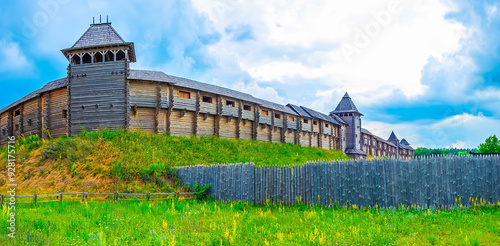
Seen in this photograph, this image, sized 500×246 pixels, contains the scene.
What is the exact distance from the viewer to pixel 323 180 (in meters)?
14.6

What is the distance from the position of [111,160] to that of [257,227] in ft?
50.6

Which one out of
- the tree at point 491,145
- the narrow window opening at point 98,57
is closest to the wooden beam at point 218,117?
the narrow window opening at point 98,57

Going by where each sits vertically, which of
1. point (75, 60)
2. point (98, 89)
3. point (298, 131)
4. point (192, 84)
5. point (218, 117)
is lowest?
point (298, 131)

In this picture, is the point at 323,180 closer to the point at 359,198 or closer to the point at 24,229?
the point at 359,198

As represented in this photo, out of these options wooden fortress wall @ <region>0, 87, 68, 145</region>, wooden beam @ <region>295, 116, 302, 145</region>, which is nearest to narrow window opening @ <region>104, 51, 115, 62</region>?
wooden fortress wall @ <region>0, 87, 68, 145</region>

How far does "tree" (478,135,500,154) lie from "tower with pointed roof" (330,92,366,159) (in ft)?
59.6

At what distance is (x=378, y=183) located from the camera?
13.3 meters

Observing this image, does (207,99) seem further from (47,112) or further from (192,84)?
(47,112)

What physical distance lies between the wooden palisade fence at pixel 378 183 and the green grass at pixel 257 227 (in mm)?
589

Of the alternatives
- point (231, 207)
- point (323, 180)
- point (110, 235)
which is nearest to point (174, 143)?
point (231, 207)

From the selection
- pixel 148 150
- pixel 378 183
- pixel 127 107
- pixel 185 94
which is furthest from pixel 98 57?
pixel 378 183

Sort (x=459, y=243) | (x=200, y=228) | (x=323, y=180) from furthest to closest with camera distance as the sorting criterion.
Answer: (x=323, y=180) < (x=200, y=228) < (x=459, y=243)

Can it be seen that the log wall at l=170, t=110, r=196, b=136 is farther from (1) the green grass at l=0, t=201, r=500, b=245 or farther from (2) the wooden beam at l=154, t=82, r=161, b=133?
(1) the green grass at l=0, t=201, r=500, b=245

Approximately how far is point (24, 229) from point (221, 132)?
78.0ft
